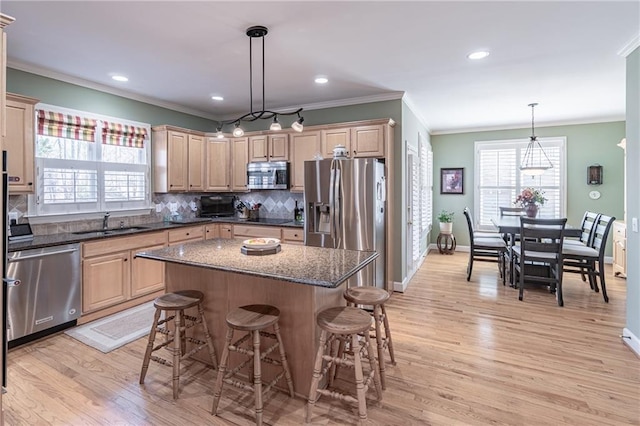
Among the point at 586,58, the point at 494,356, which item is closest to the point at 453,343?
the point at 494,356

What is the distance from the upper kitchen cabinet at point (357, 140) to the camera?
4219 mm

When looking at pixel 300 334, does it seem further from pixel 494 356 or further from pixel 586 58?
pixel 586 58

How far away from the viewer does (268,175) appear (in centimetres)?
491

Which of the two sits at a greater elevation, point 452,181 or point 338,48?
point 338,48

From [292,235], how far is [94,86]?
298 centimetres

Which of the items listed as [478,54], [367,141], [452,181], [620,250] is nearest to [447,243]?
[452,181]

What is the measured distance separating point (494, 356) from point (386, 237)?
186cm

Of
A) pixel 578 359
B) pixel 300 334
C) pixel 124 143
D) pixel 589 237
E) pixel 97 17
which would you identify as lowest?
pixel 578 359

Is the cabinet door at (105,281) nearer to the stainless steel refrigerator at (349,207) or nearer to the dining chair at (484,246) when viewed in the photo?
the stainless steel refrigerator at (349,207)

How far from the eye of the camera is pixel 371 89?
421 centimetres

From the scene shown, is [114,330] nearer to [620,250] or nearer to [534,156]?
[620,250]

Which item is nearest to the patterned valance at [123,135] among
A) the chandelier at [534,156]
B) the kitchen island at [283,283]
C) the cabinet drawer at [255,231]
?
the cabinet drawer at [255,231]

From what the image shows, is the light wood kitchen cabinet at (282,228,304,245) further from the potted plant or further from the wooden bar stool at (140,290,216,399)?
the potted plant

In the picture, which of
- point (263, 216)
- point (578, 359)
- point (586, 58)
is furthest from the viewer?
point (263, 216)
